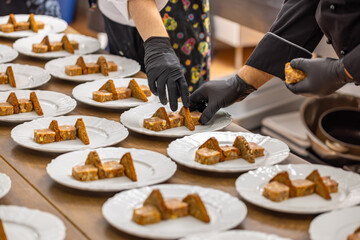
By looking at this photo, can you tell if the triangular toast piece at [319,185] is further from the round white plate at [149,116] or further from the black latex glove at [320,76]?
the round white plate at [149,116]

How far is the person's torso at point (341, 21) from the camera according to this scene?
1850 millimetres

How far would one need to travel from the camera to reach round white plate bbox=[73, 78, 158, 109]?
83.1 inches

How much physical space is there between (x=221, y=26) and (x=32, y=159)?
3933 mm

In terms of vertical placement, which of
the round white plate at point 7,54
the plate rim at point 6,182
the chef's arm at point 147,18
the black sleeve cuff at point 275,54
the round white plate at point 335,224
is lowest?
the round white plate at point 7,54

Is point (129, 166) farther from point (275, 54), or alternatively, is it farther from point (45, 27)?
point (45, 27)

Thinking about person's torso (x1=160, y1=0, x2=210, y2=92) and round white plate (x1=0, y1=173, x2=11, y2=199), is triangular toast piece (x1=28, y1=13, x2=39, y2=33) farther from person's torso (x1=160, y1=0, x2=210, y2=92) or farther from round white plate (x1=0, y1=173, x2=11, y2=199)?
round white plate (x1=0, y1=173, x2=11, y2=199)

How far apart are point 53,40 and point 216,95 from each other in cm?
109

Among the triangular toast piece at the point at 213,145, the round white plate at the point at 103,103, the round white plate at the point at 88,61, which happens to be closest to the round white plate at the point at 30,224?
the triangular toast piece at the point at 213,145

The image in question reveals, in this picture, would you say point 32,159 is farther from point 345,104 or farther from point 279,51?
point 345,104

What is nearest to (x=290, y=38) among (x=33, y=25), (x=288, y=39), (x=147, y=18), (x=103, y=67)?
(x=288, y=39)

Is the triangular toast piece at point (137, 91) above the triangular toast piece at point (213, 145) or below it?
below

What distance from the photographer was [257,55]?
216 centimetres

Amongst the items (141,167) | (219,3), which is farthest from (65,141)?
(219,3)

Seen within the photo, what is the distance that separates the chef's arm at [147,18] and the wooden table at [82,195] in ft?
1.49
